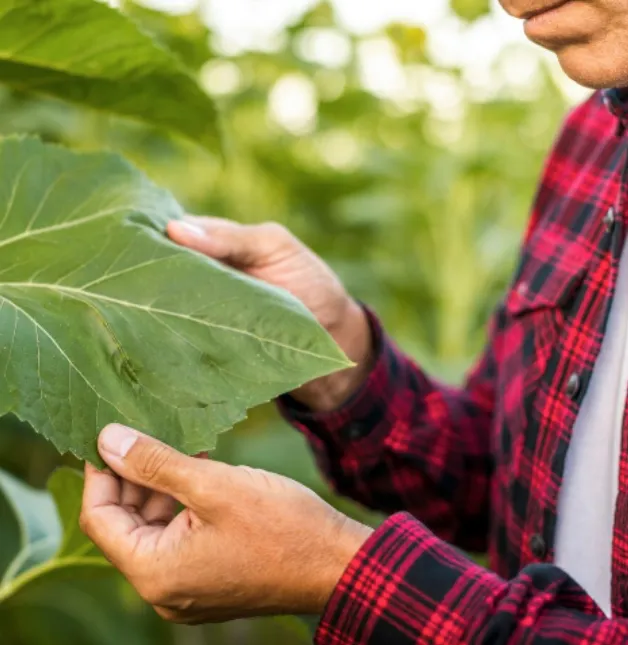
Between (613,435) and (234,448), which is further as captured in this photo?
(234,448)

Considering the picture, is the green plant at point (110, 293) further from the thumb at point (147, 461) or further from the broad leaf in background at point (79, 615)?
the broad leaf in background at point (79, 615)

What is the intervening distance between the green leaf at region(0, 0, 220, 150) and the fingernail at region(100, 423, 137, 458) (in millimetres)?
309

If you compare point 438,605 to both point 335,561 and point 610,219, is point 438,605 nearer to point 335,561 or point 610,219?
point 335,561

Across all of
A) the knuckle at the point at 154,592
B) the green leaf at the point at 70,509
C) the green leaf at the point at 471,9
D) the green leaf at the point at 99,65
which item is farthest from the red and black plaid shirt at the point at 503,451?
the green leaf at the point at 471,9

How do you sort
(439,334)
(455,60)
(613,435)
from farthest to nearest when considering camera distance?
(439,334) → (455,60) → (613,435)

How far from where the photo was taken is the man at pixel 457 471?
82cm

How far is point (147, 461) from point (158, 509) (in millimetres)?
136

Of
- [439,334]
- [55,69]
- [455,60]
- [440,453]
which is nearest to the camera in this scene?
[55,69]

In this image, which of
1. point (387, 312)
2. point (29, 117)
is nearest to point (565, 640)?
point (29, 117)

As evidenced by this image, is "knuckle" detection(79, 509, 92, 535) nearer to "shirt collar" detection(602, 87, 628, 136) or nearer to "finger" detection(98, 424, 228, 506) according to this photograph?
"finger" detection(98, 424, 228, 506)

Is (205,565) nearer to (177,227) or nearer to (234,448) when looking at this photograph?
(177,227)

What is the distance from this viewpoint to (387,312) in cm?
246

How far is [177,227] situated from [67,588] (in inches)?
48.1

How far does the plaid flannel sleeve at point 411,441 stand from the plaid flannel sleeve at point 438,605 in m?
0.33
